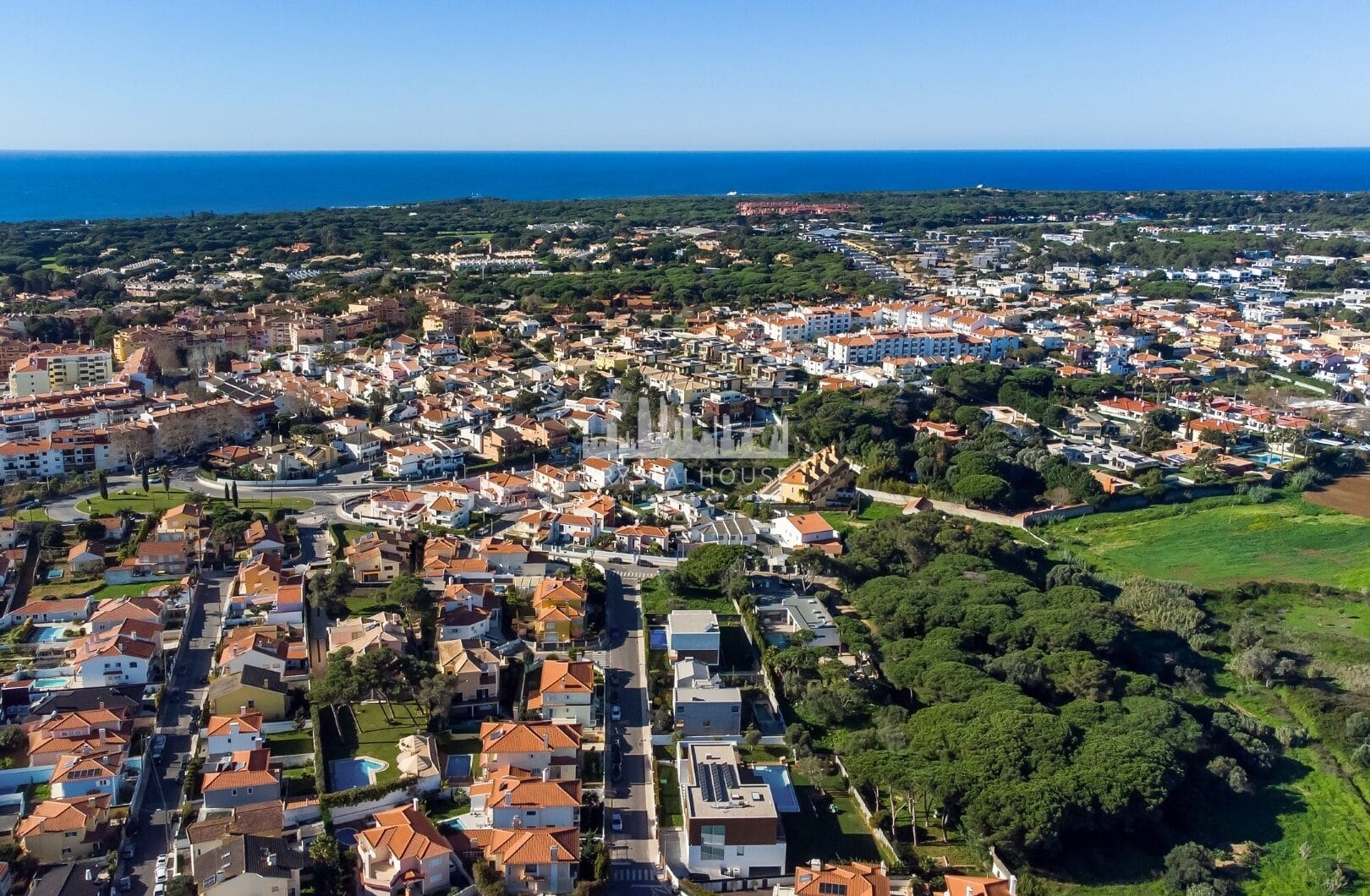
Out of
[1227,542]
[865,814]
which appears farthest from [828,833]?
[1227,542]

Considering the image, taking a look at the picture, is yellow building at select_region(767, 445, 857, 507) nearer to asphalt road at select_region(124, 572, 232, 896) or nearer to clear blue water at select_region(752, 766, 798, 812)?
clear blue water at select_region(752, 766, 798, 812)

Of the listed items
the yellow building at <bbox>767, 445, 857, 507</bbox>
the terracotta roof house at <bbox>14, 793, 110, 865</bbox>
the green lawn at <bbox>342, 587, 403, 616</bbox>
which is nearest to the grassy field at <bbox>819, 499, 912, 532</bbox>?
the yellow building at <bbox>767, 445, 857, 507</bbox>

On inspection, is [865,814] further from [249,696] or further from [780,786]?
[249,696]

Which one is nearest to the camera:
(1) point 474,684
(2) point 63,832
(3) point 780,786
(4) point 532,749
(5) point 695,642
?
(2) point 63,832

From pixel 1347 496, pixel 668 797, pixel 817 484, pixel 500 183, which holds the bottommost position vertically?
pixel 668 797

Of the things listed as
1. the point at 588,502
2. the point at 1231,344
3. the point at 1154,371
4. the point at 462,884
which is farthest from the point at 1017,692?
the point at 1231,344

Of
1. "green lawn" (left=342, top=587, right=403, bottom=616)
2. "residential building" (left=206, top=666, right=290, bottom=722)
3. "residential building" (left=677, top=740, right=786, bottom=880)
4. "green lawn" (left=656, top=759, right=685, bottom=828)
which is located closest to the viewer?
"residential building" (left=677, top=740, right=786, bottom=880)

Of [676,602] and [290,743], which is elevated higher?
[676,602]
